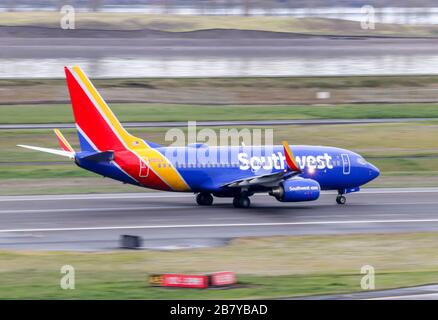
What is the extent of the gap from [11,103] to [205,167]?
3445cm

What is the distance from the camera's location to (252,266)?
1180 inches

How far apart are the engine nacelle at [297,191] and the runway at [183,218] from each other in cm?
77

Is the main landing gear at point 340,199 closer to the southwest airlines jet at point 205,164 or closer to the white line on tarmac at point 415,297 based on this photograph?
the southwest airlines jet at point 205,164

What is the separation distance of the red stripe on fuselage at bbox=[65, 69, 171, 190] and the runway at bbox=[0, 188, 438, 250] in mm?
2347

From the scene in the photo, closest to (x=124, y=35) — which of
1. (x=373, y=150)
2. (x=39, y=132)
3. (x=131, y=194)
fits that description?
(x=39, y=132)

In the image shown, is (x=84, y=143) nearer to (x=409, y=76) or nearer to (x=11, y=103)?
(x=11, y=103)

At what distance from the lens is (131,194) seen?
4894 centimetres

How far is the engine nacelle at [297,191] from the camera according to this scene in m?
42.5

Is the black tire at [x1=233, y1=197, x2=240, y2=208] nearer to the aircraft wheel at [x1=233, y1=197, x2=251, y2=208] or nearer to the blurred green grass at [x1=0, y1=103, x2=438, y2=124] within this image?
the aircraft wheel at [x1=233, y1=197, x2=251, y2=208]

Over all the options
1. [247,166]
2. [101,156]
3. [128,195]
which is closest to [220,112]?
[128,195]

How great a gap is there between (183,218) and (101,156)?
4850 millimetres

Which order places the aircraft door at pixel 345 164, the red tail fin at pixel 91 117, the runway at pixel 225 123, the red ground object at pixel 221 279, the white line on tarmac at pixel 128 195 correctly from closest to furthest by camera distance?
the red ground object at pixel 221 279, the red tail fin at pixel 91 117, the aircraft door at pixel 345 164, the white line on tarmac at pixel 128 195, the runway at pixel 225 123

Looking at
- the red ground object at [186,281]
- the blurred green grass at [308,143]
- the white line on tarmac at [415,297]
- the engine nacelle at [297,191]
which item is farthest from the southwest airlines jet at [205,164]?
the white line on tarmac at [415,297]

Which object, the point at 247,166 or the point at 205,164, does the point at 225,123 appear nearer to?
the point at 247,166
